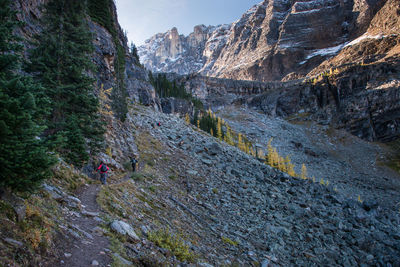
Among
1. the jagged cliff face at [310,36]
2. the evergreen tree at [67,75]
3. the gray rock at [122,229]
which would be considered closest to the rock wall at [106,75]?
the evergreen tree at [67,75]

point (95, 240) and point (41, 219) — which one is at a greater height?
point (41, 219)

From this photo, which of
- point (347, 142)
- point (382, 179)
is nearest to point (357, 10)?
point (347, 142)

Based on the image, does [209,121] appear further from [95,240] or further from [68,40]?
[95,240]

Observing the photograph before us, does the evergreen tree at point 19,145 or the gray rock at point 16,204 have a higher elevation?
the evergreen tree at point 19,145

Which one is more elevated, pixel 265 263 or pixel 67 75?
pixel 67 75

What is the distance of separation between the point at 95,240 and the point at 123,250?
84cm

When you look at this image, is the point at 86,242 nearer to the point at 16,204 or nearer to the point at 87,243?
the point at 87,243

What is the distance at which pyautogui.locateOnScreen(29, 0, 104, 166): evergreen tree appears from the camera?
39.1 feet

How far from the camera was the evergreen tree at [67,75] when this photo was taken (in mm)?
11930

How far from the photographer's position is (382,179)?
57.7 metres

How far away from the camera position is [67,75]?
13.2 meters

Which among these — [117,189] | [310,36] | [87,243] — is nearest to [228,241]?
[117,189]

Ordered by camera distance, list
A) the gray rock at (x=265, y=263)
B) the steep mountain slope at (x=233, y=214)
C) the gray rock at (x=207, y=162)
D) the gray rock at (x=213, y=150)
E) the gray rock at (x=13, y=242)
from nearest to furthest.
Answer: the gray rock at (x=13, y=242)
the steep mountain slope at (x=233, y=214)
the gray rock at (x=265, y=263)
the gray rock at (x=207, y=162)
the gray rock at (x=213, y=150)

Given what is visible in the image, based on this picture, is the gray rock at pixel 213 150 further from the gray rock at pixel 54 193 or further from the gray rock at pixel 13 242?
the gray rock at pixel 13 242
